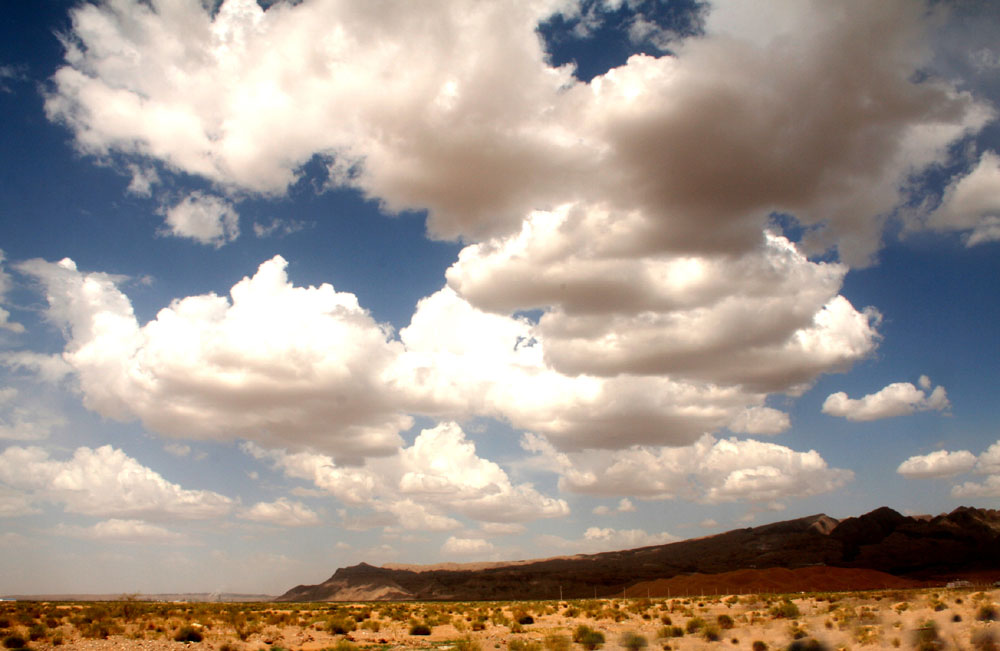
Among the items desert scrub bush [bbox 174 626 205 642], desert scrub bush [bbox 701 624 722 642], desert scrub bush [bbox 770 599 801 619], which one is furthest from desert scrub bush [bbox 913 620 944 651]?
desert scrub bush [bbox 174 626 205 642]

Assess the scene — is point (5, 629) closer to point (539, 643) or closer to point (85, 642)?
point (85, 642)

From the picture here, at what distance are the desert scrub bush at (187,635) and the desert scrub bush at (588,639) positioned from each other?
20.7 metres

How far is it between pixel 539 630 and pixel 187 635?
20521 mm

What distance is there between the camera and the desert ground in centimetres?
2880

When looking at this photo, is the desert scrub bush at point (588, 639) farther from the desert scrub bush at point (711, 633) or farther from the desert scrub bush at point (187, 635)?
the desert scrub bush at point (187, 635)

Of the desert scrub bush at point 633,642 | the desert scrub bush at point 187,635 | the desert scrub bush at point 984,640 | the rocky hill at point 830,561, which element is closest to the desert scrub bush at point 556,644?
the desert scrub bush at point 633,642

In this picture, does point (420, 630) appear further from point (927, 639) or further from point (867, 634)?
point (927, 639)

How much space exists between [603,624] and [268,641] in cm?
2149

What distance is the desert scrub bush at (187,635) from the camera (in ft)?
118

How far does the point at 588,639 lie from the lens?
32.8 metres

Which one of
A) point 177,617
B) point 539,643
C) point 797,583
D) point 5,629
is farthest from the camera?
point 797,583

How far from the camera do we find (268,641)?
3803 centimetres

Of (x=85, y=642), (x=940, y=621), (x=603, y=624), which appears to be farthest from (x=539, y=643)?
(x=85, y=642)

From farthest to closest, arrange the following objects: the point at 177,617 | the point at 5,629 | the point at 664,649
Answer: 1. the point at 177,617
2. the point at 5,629
3. the point at 664,649
